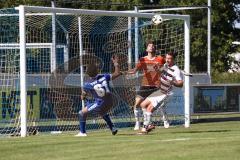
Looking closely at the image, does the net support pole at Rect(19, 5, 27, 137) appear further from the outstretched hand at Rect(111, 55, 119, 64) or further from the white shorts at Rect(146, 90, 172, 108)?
the white shorts at Rect(146, 90, 172, 108)

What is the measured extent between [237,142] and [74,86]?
718 centimetres

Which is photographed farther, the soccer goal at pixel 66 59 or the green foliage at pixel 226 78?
the green foliage at pixel 226 78

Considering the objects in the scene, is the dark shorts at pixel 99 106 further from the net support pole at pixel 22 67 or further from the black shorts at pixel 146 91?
the net support pole at pixel 22 67

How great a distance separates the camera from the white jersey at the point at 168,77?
18430mm

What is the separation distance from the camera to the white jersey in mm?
18430

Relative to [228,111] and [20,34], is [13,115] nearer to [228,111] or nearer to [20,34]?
[20,34]

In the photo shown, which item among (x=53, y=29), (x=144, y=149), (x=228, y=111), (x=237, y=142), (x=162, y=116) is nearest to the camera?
(x=144, y=149)

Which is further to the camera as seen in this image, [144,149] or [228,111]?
[228,111]

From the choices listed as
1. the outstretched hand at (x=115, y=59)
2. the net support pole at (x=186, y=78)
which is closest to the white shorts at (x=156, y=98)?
the outstretched hand at (x=115, y=59)

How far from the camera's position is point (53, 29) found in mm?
20641

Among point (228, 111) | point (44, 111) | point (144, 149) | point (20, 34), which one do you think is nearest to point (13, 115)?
point (44, 111)

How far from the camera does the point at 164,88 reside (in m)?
18.4

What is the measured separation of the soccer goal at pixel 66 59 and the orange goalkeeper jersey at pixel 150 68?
1.82 meters

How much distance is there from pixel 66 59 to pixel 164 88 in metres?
3.70
